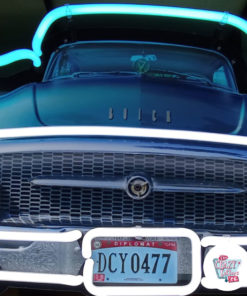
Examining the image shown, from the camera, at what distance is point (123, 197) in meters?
2.06

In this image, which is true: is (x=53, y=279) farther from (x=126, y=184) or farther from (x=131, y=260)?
(x=126, y=184)

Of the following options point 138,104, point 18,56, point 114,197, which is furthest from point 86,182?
point 18,56

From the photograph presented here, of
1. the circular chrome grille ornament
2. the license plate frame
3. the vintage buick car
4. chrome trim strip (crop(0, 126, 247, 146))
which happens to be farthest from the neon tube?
the license plate frame

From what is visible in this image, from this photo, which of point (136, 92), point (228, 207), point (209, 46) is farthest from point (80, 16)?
point (228, 207)

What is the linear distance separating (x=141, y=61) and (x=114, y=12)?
533mm

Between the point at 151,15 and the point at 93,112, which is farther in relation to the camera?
the point at 151,15

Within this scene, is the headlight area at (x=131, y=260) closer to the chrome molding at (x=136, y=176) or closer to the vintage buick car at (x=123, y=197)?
the vintage buick car at (x=123, y=197)

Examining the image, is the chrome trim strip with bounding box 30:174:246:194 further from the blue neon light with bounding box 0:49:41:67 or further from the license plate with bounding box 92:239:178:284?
the blue neon light with bounding box 0:49:41:67

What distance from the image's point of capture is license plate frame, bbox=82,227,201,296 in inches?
73.4

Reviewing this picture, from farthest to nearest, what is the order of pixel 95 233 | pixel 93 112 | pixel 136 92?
1. pixel 136 92
2. pixel 93 112
3. pixel 95 233

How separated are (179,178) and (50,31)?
2.42 m

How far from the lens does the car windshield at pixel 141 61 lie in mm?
3426

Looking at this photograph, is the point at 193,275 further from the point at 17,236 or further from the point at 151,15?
the point at 151,15

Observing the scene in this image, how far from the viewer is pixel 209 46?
12.6 feet
